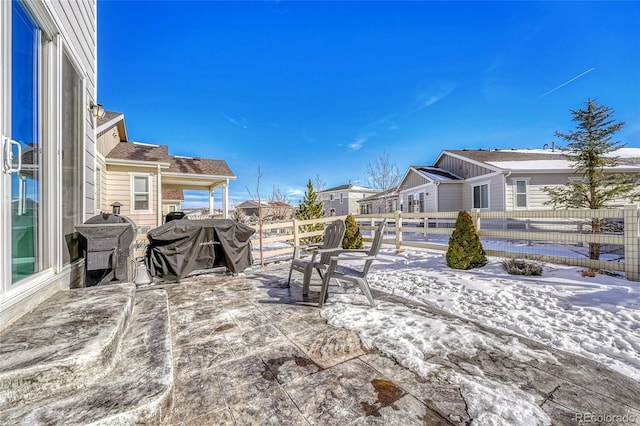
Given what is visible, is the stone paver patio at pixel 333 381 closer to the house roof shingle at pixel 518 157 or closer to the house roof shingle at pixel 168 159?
the house roof shingle at pixel 168 159

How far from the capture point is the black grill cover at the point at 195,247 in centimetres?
442

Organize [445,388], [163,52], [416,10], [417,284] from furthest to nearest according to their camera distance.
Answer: [163,52] < [416,10] < [417,284] < [445,388]

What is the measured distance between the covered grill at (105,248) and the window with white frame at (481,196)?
14.1 m

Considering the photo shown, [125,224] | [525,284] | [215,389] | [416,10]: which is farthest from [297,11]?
[215,389]

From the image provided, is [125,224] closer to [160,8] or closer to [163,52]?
[160,8]

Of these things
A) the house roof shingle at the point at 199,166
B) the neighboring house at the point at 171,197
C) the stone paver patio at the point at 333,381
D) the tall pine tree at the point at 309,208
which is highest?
the house roof shingle at the point at 199,166

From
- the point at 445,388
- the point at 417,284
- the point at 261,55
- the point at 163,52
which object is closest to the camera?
the point at 445,388

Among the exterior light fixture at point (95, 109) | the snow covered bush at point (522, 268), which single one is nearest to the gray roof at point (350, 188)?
the snow covered bush at point (522, 268)

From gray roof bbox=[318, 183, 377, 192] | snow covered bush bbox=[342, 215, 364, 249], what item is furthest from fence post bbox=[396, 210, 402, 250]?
gray roof bbox=[318, 183, 377, 192]

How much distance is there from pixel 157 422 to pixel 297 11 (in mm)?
11439

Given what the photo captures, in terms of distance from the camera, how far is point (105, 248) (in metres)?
3.03

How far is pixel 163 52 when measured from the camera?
10.1 metres

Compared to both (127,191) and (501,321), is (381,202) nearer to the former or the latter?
(127,191)

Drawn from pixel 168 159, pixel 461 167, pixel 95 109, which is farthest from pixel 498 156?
pixel 95 109
